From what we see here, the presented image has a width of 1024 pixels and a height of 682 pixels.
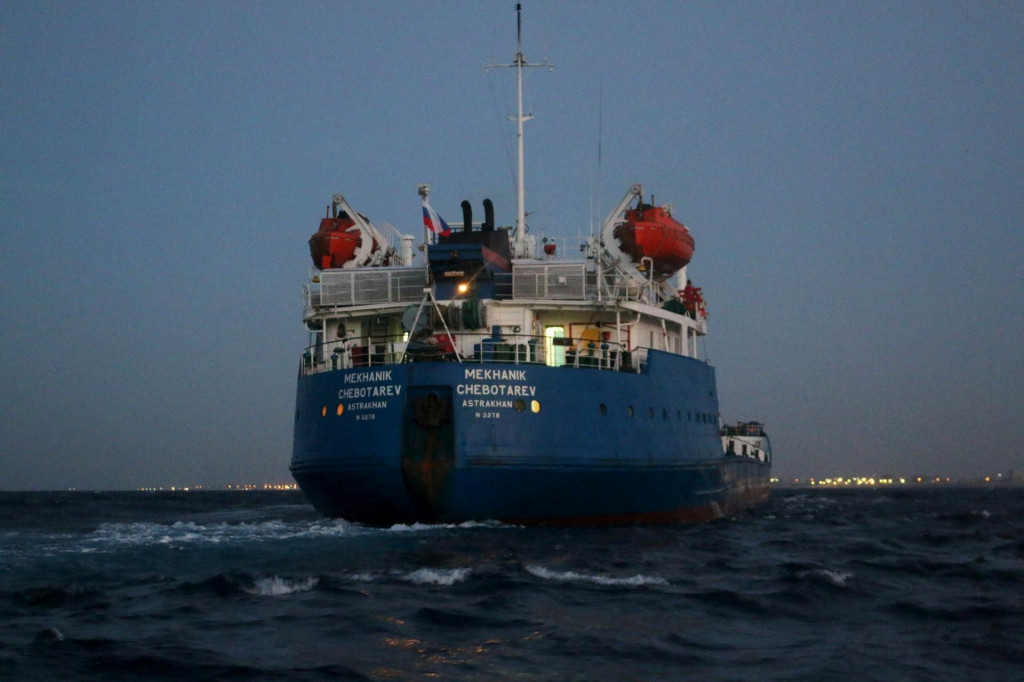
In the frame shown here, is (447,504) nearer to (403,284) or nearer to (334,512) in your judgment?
(334,512)

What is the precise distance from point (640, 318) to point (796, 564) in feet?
42.9

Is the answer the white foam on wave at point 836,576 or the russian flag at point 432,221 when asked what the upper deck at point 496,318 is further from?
the white foam on wave at point 836,576

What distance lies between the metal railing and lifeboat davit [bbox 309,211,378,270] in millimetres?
5517

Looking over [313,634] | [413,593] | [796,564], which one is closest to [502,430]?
[796,564]

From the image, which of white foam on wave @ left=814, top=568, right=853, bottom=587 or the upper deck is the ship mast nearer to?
the upper deck

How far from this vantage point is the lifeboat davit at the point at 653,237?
101ft

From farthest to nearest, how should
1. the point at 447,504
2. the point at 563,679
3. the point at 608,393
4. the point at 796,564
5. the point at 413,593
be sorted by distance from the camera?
the point at 608,393 → the point at 447,504 → the point at 796,564 → the point at 413,593 → the point at 563,679

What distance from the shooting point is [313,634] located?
432 inches

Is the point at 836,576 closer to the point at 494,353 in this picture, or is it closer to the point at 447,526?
the point at 447,526

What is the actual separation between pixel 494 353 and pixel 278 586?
36.1 ft

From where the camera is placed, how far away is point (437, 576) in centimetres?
1494

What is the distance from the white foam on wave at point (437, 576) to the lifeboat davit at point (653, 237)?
1674cm

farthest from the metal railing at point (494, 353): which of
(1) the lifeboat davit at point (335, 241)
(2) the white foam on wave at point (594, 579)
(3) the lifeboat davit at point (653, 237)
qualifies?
(2) the white foam on wave at point (594, 579)

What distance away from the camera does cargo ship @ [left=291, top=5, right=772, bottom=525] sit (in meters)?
22.2
